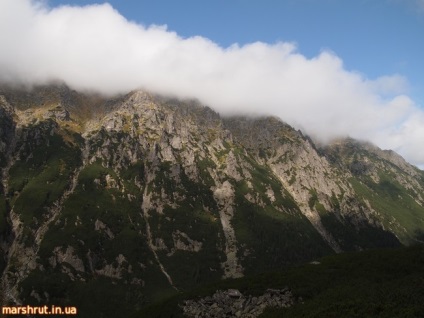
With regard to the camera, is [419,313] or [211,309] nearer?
[419,313]

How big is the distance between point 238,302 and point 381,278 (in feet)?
214

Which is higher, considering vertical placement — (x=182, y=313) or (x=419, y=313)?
(x=182, y=313)

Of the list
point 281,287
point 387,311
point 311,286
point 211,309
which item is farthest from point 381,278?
point 211,309

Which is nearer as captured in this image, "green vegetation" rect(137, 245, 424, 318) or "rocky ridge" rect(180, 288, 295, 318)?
"green vegetation" rect(137, 245, 424, 318)

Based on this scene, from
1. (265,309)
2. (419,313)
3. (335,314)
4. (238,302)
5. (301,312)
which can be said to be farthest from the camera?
(238,302)

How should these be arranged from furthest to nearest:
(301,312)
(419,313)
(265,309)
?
(265,309)
(301,312)
(419,313)

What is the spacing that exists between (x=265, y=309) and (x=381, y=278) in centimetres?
A: 5794

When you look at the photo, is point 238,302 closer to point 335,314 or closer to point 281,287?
point 281,287

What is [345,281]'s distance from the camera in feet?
640

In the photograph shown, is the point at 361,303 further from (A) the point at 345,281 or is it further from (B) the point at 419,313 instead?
(A) the point at 345,281

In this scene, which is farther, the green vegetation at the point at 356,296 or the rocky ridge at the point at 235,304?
the rocky ridge at the point at 235,304

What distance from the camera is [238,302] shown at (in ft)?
611

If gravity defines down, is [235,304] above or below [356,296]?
above

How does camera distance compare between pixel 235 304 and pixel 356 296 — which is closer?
pixel 356 296
